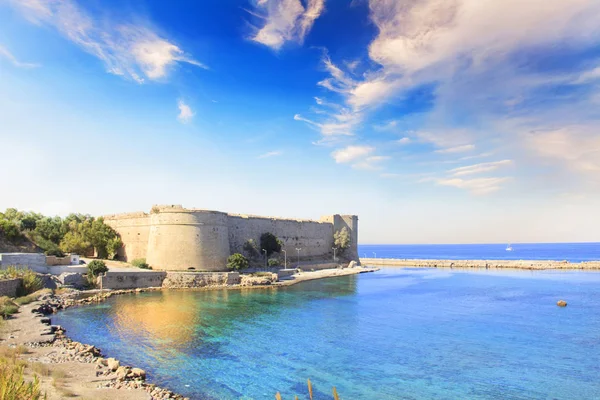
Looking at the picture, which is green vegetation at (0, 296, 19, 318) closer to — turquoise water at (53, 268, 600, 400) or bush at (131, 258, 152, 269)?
turquoise water at (53, 268, 600, 400)

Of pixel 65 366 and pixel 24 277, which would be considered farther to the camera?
pixel 24 277

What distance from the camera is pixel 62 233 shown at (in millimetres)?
32844

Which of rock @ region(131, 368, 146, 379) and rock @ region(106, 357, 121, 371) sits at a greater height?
rock @ region(106, 357, 121, 371)

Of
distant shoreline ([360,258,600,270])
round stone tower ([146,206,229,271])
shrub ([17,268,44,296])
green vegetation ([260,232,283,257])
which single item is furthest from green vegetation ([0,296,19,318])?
distant shoreline ([360,258,600,270])

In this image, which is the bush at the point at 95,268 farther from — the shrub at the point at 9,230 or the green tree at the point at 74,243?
the shrub at the point at 9,230

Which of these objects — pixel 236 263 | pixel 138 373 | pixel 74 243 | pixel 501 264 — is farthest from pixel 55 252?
pixel 501 264

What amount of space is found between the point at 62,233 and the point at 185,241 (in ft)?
38.0

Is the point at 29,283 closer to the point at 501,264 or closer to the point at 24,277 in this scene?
the point at 24,277

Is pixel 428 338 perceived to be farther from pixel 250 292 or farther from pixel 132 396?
pixel 250 292

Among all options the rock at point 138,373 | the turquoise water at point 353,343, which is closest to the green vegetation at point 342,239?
the turquoise water at point 353,343

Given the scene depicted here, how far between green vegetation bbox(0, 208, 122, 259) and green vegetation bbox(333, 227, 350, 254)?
23759 millimetres

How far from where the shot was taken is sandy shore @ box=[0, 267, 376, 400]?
8.33m

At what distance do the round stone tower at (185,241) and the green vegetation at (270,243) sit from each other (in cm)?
619

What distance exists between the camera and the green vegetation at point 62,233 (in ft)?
98.2
